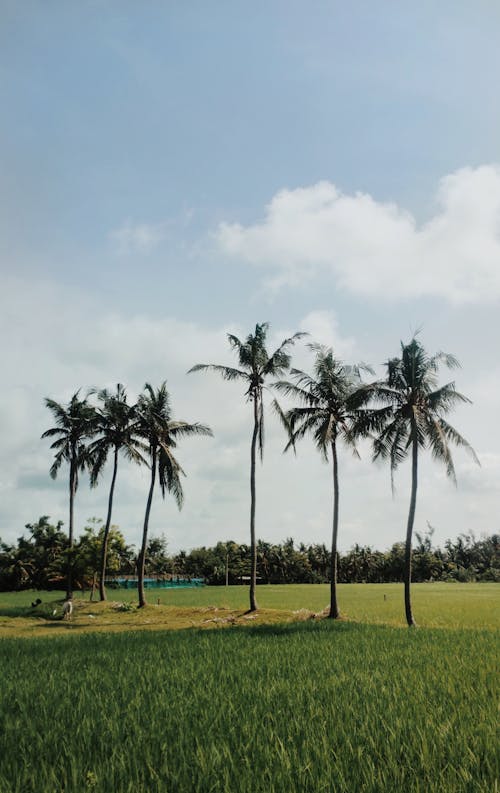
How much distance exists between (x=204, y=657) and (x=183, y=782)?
7.79 metres

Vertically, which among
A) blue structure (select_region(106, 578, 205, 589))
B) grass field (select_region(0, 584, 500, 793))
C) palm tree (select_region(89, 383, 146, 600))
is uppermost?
palm tree (select_region(89, 383, 146, 600))

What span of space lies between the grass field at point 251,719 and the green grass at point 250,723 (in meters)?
0.02

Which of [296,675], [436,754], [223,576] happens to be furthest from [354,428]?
[223,576]

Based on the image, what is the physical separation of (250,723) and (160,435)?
26.1 meters

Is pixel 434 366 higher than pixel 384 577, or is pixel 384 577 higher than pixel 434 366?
pixel 434 366

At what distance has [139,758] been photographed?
17.4ft

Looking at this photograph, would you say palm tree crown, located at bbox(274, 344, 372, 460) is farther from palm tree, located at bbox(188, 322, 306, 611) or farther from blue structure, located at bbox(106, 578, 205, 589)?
blue structure, located at bbox(106, 578, 205, 589)

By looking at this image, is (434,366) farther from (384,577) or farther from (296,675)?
(384,577)

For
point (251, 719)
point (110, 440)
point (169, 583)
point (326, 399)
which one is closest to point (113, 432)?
point (110, 440)

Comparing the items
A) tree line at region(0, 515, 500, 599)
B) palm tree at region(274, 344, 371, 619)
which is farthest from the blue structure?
palm tree at region(274, 344, 371, 619)

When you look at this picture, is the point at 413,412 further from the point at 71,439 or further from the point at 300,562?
the point at 300,562

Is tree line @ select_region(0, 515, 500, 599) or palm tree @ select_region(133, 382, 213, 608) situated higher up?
palm tree @ select_region(133, 382, 213, 608)

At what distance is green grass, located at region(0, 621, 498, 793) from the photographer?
4.70 m

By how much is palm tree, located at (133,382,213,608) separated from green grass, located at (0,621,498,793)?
18518mm
